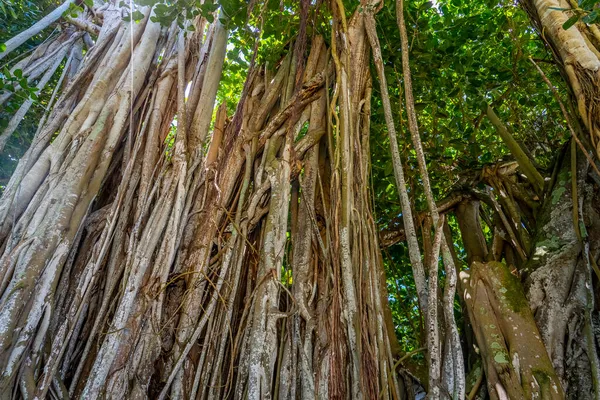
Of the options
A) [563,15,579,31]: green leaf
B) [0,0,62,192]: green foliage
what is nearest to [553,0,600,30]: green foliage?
[563,15,579,31]: green leaf

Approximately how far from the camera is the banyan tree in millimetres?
1267

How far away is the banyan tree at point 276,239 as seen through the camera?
127 cm

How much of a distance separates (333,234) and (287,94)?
93 centimetres

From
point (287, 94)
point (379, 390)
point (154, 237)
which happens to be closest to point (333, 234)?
point (379, 390)

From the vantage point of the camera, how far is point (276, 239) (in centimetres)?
156

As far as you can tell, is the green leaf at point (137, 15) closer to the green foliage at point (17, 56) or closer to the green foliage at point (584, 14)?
the green foliage at point (17, 56)

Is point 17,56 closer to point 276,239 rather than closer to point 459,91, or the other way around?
point 276,239

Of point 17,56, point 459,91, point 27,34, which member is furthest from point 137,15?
point 459,91

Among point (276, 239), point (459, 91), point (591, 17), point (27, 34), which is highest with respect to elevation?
point (27, 34)

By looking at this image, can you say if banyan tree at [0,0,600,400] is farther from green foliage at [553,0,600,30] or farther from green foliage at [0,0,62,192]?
green foliage at [0,0,62,192]

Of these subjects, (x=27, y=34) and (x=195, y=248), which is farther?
(x=27, y=34)

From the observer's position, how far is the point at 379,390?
123 centimetres

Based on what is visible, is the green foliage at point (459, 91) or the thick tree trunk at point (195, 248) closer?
the thick tree trunk at point (195, 248)

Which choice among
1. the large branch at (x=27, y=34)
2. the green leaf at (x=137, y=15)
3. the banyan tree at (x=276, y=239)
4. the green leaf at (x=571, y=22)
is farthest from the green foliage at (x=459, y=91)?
the large branch at (x=27, y=34)
